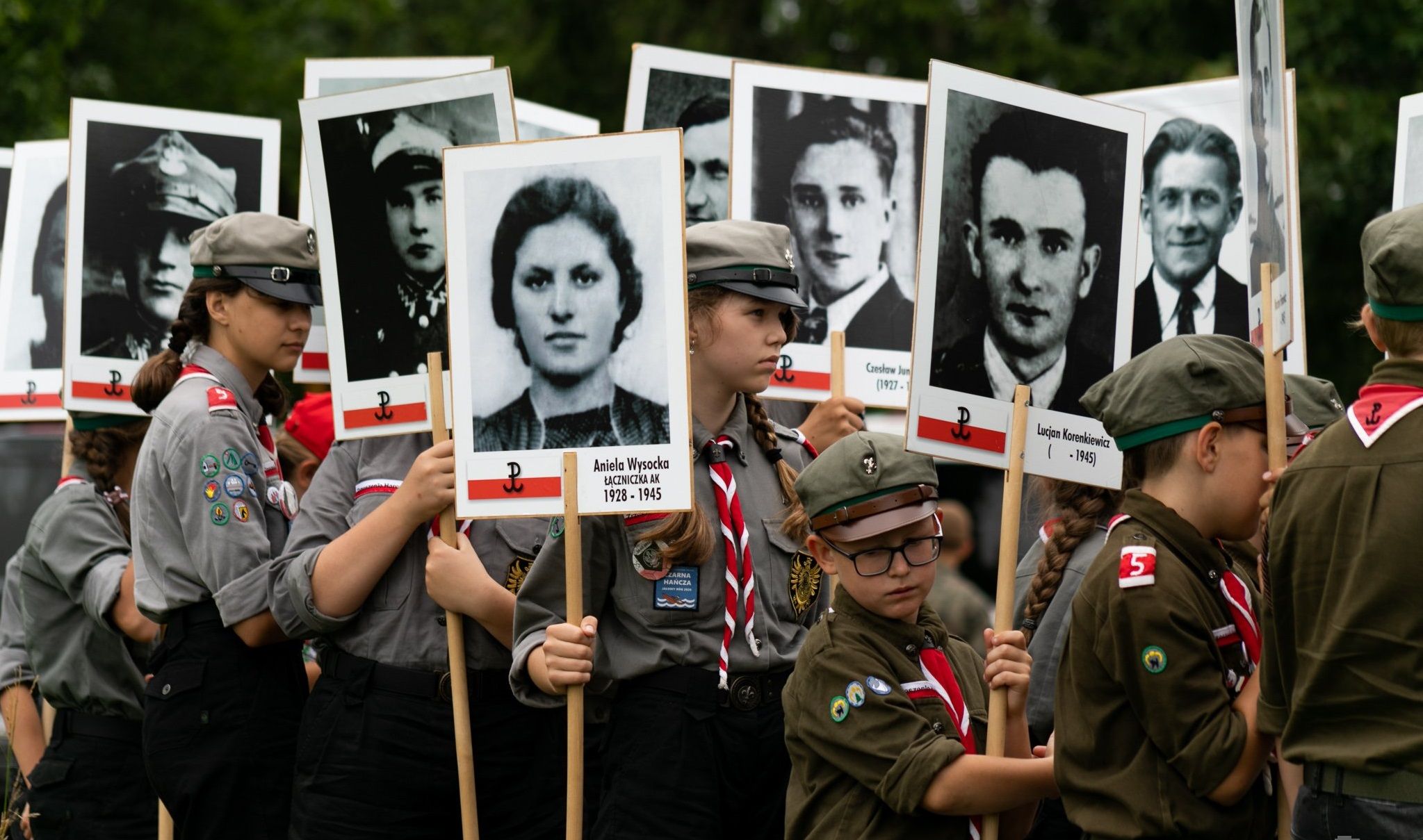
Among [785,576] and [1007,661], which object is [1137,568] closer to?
[1007,661]

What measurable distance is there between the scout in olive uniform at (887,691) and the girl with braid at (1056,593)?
0.45 m

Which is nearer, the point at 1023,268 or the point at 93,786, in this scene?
the point at 1023,268

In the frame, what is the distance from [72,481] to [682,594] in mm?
2608

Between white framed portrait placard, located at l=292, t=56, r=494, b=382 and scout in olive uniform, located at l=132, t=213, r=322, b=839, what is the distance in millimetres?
399

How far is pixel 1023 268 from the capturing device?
438 centimetres

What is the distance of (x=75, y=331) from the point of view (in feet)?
19.2

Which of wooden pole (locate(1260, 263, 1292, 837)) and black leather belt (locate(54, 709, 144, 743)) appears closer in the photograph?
wooden pole (locate(1260, 263, 1292, 837))

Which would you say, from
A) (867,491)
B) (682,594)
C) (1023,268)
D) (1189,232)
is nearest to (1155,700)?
(867,491)

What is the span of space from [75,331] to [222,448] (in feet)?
4.18

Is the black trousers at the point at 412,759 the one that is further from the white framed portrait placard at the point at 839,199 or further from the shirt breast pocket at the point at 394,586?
the white framed portrait placard at the point at 839,199

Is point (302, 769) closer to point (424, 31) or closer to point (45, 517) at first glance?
point (45, 517)

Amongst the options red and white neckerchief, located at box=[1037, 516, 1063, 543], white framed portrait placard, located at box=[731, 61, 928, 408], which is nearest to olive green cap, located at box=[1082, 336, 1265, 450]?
red and white neckerchief, located at box=[1037, 516, 1063, 543]

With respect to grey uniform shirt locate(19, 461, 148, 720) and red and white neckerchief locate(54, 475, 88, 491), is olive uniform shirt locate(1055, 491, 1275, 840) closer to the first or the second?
grey uniform shirt locate(19, 461, 148, 720)

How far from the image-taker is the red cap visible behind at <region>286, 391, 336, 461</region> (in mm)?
6211
